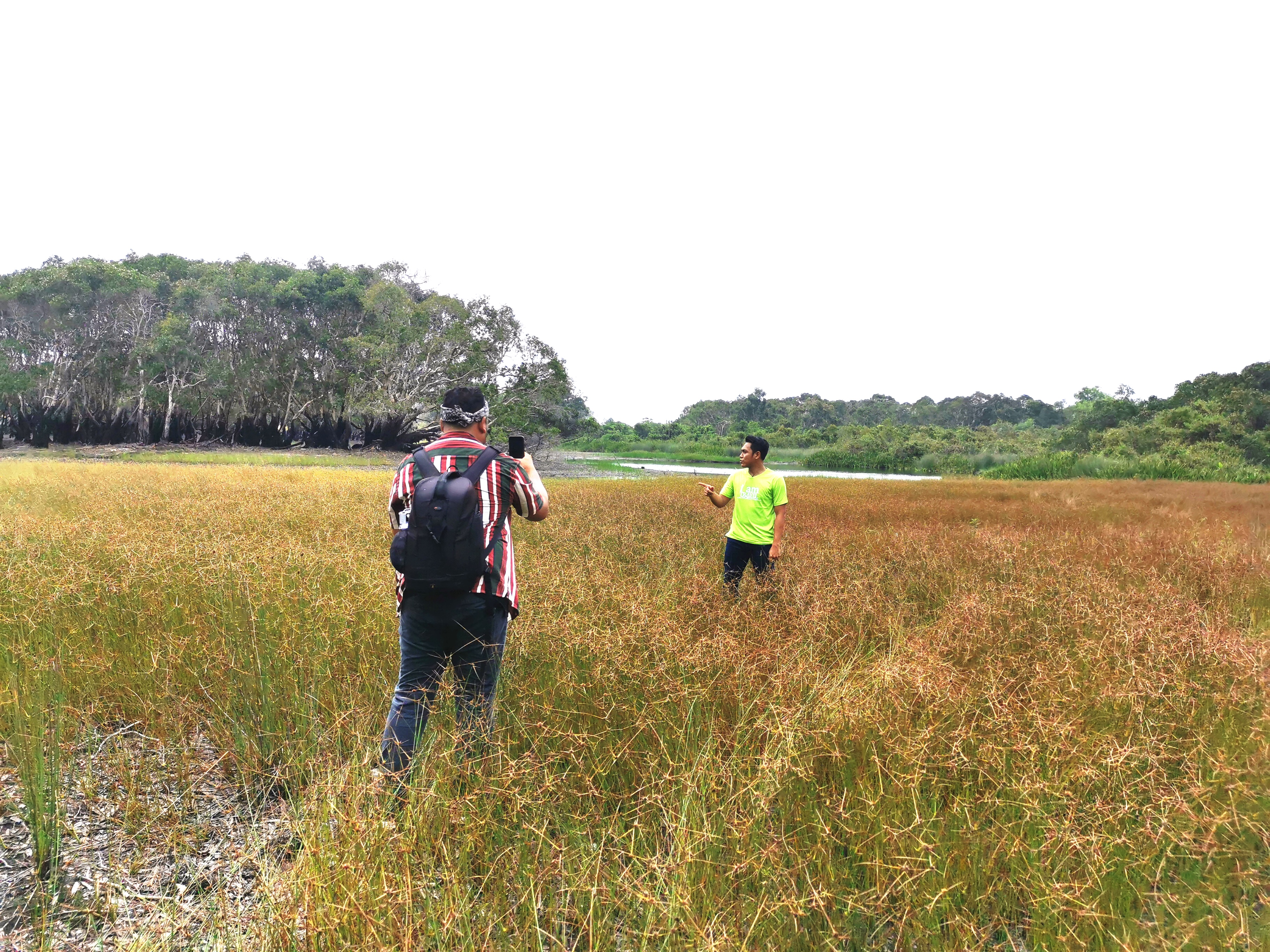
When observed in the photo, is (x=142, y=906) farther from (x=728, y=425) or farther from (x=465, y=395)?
(x=728, y=425)

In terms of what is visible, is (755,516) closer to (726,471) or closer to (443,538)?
(443,538)

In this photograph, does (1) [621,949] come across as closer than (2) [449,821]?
Yes

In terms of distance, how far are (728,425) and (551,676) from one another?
8773 centimetres

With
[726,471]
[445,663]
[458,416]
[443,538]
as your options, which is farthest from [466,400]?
[726,471]

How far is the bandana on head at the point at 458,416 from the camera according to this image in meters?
2.77

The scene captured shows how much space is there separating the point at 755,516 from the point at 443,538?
3.57 meters

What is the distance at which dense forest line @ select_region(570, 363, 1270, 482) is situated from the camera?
32.1m

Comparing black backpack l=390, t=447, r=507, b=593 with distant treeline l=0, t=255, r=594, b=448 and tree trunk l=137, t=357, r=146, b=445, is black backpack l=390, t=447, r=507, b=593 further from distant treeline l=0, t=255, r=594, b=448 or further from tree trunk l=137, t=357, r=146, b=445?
tree trunk l=137, t=357, r=146, b=445

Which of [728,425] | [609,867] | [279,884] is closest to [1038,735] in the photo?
[609,867]

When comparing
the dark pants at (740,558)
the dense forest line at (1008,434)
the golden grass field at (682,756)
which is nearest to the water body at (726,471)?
the dense forest line at (1008,434)

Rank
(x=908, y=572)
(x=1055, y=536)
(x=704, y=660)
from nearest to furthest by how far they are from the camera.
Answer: (x=704, y=660) → (x=908, y=572) → (x=1055, y=536)

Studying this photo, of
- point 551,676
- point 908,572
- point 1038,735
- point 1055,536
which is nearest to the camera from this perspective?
point 1038,735

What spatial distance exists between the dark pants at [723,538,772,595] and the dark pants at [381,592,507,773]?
3.16 metres

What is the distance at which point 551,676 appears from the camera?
3.48 meters
